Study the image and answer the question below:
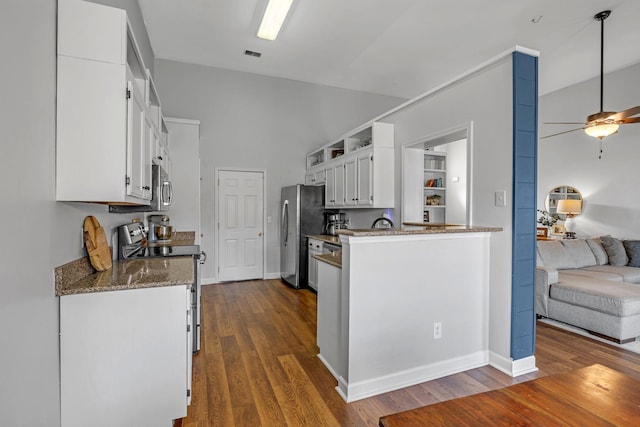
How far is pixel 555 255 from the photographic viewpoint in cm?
420

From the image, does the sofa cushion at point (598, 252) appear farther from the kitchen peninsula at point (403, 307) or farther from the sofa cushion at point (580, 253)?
the kitchen peninsula at point (403, 307)

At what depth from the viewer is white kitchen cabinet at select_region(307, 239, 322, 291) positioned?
16.0 feet

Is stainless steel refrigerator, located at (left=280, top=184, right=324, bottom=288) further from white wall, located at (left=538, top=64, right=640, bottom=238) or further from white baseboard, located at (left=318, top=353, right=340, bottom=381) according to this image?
white wall, located at (left=538, top=64, right=640, bottom=238)

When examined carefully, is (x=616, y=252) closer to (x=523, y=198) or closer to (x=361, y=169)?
(x=523, y=198)

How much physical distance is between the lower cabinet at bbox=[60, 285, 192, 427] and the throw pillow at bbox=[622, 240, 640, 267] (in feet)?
19.6

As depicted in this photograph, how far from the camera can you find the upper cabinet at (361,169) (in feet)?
14.0

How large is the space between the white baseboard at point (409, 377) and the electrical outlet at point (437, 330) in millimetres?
206

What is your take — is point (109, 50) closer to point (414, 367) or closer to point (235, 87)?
point (414, 367)

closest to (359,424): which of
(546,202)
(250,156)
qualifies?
(250,156)

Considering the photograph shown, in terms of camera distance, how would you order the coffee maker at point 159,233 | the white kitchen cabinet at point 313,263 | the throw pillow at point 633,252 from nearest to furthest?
the coffee maker at point 159,233
the throw pillow at point 633,252
the white kitchen cabinet at point 313,263

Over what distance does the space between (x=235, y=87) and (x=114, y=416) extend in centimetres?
523

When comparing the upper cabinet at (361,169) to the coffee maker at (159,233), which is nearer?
the coffee maker at (159,233)

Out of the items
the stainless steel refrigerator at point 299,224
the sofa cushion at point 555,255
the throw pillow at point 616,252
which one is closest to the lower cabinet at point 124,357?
the stainless steel refrigerator at point 299,224

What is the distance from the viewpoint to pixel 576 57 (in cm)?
477
